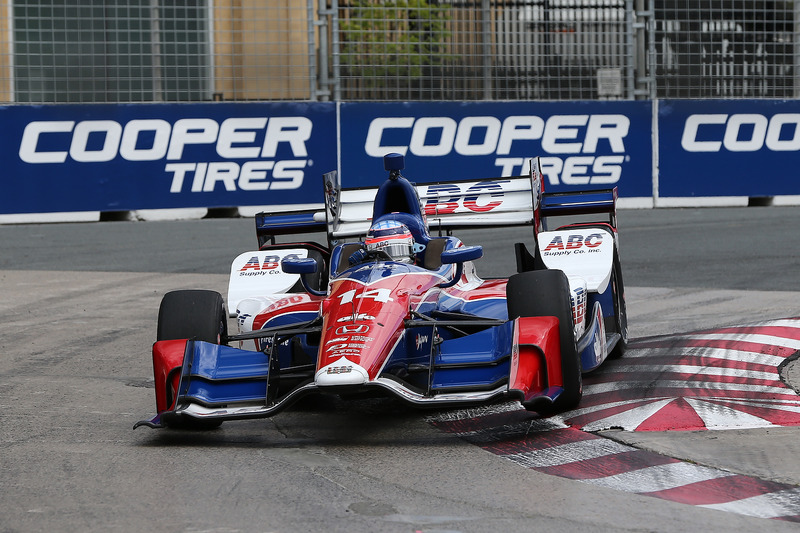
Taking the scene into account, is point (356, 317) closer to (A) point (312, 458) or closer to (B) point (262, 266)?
(A) point (312, 458)

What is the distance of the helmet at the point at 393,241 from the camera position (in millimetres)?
6859

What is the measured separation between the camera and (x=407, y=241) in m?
6.90

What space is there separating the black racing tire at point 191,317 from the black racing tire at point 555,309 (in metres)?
1.53

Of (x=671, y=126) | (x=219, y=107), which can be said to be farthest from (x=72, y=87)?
(x=671, y=126)

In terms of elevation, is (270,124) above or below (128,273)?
above

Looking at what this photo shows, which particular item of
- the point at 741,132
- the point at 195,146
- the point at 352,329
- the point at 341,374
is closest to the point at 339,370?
the point at 341,374

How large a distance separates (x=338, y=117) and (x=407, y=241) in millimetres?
8379

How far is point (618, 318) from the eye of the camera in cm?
788

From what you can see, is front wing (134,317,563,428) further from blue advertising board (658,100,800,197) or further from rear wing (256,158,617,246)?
blue advertising board (658,100,800,197)

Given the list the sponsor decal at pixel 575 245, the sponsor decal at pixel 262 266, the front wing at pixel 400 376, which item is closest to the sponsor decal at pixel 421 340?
the front wing at pixel 400 376

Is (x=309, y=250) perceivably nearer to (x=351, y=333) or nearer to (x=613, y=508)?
(x=351, y=333)

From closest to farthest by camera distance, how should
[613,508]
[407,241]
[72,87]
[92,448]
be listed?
[613,508], [92,448], [407,241], [72,87]

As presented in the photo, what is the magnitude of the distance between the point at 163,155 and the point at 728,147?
709 centimetres

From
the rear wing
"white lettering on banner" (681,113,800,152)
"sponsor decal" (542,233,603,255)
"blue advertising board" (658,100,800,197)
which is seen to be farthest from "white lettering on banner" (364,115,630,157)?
"sponsor decal" (542,233,603,255)
